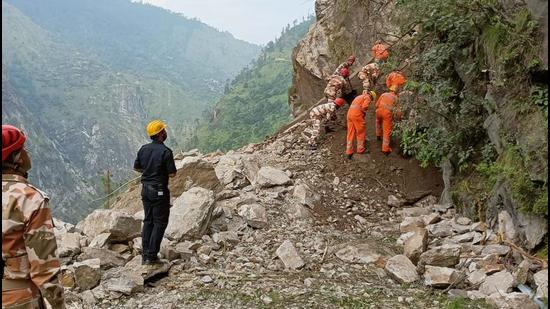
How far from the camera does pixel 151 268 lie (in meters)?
5.92

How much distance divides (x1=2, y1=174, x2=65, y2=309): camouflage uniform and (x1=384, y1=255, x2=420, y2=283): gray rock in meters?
3.80

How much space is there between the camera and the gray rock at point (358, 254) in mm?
6328

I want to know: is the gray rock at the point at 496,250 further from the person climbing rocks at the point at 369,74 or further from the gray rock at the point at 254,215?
the person climbing rocks at the point at 369,74

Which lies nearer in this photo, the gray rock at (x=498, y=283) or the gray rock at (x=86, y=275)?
the gray rock at (x=498, y=283)

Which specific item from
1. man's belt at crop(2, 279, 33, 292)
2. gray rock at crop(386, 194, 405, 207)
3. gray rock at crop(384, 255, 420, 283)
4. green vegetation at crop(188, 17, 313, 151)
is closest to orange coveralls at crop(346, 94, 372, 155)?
gray rock at crop(386, 194, 405, 207)

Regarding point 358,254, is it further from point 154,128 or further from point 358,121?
point 358,121

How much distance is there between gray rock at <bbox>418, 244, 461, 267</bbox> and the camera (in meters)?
5.76

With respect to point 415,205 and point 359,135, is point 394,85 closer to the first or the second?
point 359,135

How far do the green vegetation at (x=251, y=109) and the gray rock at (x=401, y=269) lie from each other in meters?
49.3

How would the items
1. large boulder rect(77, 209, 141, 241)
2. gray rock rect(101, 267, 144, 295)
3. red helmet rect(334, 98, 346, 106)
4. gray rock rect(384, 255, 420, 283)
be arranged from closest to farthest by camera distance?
gray rock rect(101, 267, 144, 295)
gray rock rect(384, 255, 420, 283)
large boulder rect(77, 209, 141, 241)
red helmet rect(334, 98, 346, 106)

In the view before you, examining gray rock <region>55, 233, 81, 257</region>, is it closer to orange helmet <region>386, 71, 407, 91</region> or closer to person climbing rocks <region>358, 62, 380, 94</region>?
orange helmet <region>386, 71, 407, 91</region>

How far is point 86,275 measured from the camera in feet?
18.9

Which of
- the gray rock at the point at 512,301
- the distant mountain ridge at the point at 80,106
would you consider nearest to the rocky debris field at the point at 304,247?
the gray rock at the point at 512,301

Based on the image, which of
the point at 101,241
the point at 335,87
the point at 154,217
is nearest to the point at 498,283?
the point at 154,217
